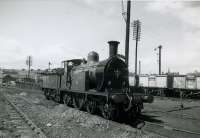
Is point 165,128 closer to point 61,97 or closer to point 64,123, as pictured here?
point 64,123

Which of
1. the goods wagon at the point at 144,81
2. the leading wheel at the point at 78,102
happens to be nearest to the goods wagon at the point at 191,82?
the goods wagon at the point at 144,81

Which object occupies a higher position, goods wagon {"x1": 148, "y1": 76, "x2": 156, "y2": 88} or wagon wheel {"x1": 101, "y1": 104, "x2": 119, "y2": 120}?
goods wagon {"x1": 148, "y1": 76, "x2": 156, "y2": 88}

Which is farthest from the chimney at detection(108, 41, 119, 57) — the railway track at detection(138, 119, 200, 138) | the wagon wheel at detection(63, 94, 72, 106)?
the wagon wheel at detection(63, 94, 72, 106)

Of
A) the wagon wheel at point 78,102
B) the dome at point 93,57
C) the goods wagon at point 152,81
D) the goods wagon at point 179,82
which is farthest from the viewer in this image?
the goods wagon at point 152,81

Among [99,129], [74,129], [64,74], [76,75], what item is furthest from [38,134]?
[64,74]

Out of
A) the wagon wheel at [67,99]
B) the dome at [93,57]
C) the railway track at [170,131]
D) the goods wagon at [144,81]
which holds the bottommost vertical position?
the railway track at [170,131]

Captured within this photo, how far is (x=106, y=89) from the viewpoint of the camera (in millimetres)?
14344

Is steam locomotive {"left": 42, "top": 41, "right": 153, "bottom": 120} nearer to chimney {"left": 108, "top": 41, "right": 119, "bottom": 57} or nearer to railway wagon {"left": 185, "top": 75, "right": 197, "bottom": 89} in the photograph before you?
chimney {"left": 108, "top": 41, "right": 119, "bottom": 57}

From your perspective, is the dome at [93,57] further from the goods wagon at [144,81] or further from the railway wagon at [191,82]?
the goods wagon at [144,81]

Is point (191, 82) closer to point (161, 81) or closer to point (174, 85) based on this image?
point (174, 85)

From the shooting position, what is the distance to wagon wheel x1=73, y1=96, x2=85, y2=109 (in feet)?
56.9

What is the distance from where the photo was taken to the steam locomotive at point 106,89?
13.7 meters

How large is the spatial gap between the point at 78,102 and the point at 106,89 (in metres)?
4.53

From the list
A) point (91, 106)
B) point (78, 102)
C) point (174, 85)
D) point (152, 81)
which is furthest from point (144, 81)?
point (91, 106)
